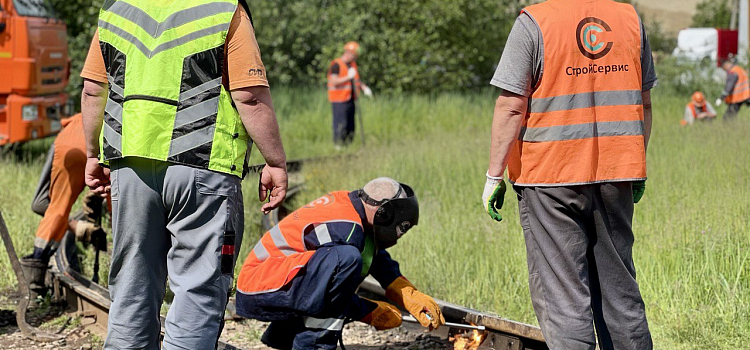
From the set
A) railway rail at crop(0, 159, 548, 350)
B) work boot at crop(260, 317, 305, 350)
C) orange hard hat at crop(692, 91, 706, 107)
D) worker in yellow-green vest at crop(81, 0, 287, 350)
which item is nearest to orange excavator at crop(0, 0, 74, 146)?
railway rail at crop(0, 159, 548, 350)

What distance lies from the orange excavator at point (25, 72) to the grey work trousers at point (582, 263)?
28.6 ft

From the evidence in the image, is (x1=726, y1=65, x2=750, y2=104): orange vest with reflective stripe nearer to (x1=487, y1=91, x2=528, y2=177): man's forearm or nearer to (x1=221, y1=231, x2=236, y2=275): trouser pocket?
(x1=487, y1=91, x2=528, y2=177): man's forearm

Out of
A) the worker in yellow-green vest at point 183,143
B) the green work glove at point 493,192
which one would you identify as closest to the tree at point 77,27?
the worker in yellow-green vest at point 183,143

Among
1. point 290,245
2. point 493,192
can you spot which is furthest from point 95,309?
point 493,192

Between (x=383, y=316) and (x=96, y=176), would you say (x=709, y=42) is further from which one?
(x=96, y=176)

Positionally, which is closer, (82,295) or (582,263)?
(582,263)

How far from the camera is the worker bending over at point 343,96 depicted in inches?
589

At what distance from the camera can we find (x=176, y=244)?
3.37 meters

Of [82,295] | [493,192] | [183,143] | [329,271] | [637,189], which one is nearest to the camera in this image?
[183,143]

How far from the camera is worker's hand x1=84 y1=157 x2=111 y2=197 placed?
375cm

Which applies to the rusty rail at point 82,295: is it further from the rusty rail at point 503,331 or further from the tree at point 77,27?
the tree at point 77,27

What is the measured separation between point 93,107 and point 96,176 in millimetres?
385

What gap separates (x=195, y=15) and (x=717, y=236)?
3.96 meters

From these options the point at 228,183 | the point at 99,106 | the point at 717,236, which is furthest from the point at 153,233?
the point at 717,236
